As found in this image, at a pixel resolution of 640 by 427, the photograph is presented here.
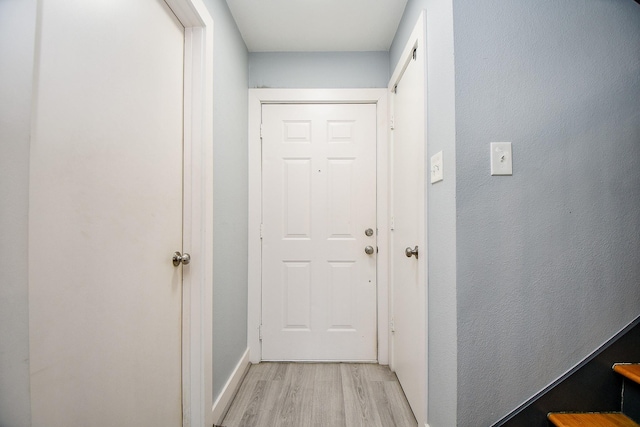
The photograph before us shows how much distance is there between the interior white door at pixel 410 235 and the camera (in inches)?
Answer: 55.9

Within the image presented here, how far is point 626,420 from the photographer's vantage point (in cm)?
104

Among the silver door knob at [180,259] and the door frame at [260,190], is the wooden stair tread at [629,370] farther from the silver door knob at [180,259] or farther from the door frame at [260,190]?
the silver door knob at [180,259]

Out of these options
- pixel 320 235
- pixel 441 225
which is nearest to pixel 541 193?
pixel 441 225

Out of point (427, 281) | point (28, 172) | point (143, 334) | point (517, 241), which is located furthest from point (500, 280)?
point (28, 172)

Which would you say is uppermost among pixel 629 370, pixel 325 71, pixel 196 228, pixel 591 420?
pixel 325 71

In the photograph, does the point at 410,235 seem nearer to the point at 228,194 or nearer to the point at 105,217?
the point at 228,194

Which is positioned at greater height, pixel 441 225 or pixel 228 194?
pixel 228 194

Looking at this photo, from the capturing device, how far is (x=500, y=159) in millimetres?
1065

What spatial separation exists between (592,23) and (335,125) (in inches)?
55.9

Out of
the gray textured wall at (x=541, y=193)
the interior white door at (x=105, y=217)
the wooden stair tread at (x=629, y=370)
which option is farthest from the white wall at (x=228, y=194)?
the wooden stair tread at (x=629, y=370)

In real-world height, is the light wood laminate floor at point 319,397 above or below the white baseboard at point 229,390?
below

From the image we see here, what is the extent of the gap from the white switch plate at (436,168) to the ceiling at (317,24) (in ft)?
3.63

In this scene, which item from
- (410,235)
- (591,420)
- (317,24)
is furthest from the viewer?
(317,24)

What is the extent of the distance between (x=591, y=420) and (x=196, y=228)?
1.69m
